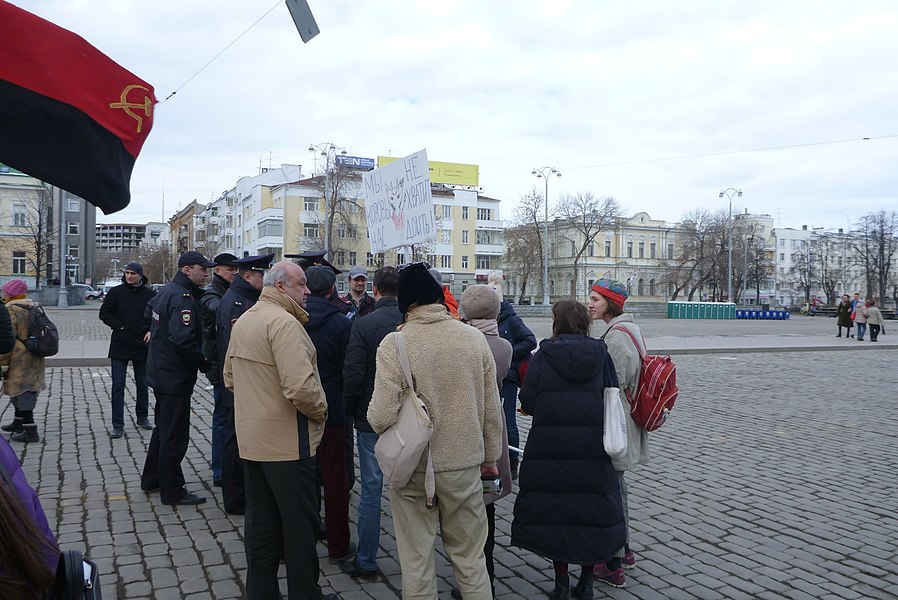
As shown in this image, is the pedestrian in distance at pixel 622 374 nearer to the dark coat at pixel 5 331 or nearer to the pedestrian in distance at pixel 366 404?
the pedestrian in distance at pixel 366 404

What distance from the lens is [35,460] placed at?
7117 mm

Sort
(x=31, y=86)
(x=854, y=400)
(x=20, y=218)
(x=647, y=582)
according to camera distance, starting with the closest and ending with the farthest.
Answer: (x=31, y=86) → (x=647, y=582) → (x=854, y=400) → (x=20, y=218)

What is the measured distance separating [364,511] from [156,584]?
1321mm

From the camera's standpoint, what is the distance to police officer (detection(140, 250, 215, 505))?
5871mm

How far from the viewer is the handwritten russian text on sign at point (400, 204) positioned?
845 cm

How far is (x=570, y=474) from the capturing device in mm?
4117

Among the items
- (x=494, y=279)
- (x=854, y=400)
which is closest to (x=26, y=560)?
(x=494, y=279)

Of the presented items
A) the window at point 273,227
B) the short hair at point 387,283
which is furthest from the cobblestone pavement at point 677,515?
the window at point 273,227

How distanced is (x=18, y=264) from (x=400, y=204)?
237ft

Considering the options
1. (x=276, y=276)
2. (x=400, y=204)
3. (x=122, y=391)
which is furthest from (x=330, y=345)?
(x=122, y=391)

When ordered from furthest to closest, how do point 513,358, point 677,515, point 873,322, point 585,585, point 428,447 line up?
point 873,322 < point 513,358 < point 677,515 < point 585,585 < point 428,447

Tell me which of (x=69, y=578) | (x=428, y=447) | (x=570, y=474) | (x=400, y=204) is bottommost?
(x=570, y=474)

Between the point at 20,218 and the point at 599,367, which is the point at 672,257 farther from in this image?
the point at 599,367

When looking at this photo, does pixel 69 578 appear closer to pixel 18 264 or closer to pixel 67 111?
pixel 67 111
